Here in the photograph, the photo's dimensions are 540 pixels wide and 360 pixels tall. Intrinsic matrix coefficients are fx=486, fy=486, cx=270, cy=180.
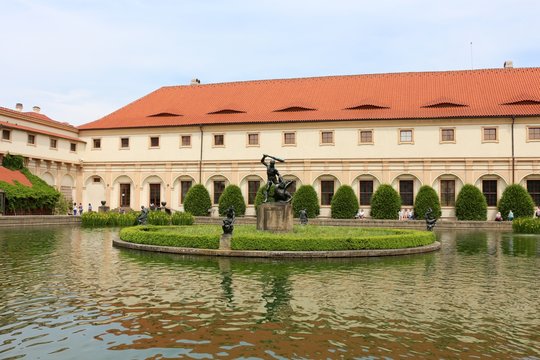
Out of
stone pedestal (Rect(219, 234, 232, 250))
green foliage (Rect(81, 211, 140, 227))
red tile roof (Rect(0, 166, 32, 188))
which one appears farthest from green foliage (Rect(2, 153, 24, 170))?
stone pedestal (Rect(219, 234, 232, 250))

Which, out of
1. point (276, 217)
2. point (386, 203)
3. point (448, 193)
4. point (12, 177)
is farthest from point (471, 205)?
point (12, 177)

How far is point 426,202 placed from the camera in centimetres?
3706

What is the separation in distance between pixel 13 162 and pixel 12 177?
1790 mm

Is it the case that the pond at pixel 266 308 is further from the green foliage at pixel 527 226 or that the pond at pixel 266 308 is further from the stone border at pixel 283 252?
the green foliage at pixel 527 226

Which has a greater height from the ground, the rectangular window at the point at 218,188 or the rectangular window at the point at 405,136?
the rectangular window at the point at 405,136

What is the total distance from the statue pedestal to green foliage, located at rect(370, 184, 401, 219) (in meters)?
19.0

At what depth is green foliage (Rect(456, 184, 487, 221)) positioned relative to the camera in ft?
119

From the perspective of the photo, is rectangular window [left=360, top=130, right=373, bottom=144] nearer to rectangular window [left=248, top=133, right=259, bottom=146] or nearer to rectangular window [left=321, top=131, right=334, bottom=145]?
rectangular window [left=321, top=131, right=334, bottom=145]

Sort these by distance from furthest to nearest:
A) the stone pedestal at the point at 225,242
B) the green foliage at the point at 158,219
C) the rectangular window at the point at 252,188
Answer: the rectangular window at the point at 252,188 → the green foliage at the point at 158,219 → the stone pedestal at the point at 225,242

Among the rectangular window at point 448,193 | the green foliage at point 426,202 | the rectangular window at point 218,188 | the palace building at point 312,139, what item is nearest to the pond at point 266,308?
the green foliage at point 426,202

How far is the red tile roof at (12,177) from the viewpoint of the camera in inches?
1422

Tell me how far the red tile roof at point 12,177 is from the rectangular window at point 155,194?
10497 mm

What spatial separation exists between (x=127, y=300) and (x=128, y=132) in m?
37.6

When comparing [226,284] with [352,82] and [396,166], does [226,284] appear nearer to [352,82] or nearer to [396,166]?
[396,166]
